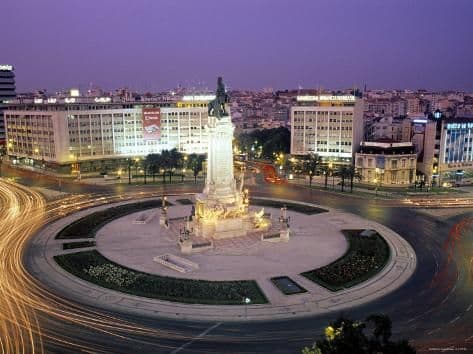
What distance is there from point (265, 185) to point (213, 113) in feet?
166

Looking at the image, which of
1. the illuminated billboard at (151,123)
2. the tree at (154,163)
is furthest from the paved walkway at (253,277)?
the illuminated billboard at (151,123)

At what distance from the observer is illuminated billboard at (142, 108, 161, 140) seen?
156875mm

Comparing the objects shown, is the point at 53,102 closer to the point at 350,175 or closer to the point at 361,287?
the point at 350,175

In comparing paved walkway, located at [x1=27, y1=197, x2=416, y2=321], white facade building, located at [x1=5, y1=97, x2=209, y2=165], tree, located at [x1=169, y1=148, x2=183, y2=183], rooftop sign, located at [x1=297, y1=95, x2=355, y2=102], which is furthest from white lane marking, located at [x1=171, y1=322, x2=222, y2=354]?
white facade building, located at [x1=5, y1=97, x2=209, y2=165]

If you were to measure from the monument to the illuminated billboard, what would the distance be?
83.8m

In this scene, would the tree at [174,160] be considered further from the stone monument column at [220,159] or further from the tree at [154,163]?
the stone monument column at [220,159]

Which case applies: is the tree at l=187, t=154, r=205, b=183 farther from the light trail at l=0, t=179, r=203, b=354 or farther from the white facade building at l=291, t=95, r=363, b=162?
the light trail at l=0, t=179, r=203, b=354

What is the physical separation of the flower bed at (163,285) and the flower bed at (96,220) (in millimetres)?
13868

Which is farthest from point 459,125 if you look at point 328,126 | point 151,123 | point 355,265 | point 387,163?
point 151,123

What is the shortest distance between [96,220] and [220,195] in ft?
83.5

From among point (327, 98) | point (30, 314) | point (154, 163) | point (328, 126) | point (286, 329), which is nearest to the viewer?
point (286, 329)

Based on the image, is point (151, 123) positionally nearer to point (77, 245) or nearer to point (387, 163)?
point (387, 163)

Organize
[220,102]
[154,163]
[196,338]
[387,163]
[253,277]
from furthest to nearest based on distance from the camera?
[387,163]
[154,163]
[220,102]
[253,277]
[196,338]

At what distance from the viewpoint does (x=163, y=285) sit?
2170 inches
